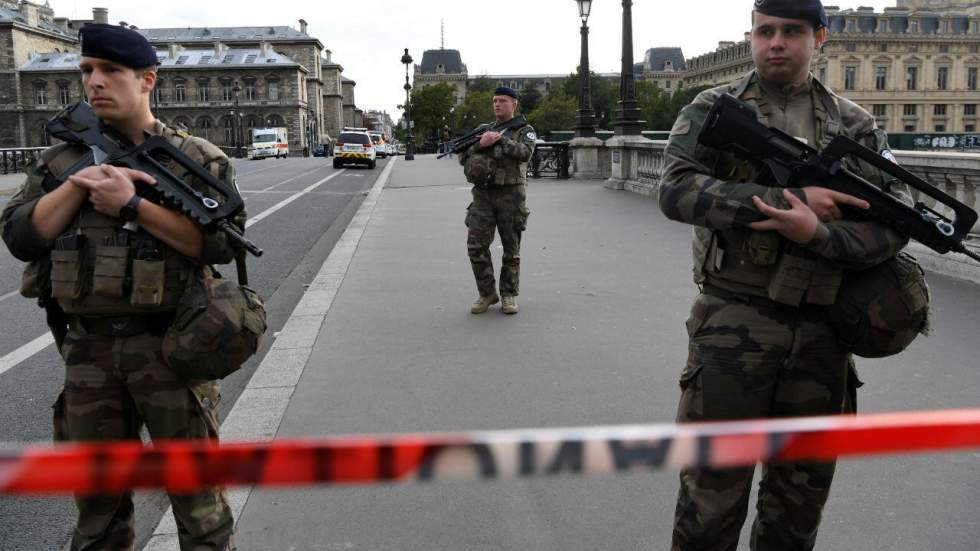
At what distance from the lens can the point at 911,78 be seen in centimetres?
12231

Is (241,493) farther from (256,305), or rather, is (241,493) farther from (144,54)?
(144,54)

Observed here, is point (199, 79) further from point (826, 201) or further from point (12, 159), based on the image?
point (826, 201)

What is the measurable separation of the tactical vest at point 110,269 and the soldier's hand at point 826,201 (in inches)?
73.7

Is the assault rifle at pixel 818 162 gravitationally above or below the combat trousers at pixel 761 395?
above

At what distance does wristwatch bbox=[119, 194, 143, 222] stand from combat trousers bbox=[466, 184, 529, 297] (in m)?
4.94

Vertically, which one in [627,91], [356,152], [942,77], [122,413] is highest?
[942,77]

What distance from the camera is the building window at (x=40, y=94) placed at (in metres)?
104

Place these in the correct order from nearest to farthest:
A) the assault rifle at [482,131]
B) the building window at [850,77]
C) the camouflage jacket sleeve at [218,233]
A: 1. the camouflage jacket sleeve at [218,233]
2. the assault rifle at [482,131]
3. the building window at [850,77]

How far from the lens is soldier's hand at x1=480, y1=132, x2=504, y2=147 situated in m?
7.25

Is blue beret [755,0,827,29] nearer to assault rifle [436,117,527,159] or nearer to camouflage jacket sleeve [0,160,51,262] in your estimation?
camouflage jacket sleeve [0,160,51,262]

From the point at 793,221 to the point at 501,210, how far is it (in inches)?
199

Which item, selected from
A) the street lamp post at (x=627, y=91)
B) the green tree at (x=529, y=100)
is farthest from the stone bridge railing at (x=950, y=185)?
the green tree at (x=529, y=100)

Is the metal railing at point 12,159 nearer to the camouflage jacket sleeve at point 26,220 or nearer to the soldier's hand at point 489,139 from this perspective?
the soldier's hand at point 489,139

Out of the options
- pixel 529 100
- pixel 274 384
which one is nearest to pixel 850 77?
pixel 529 100
